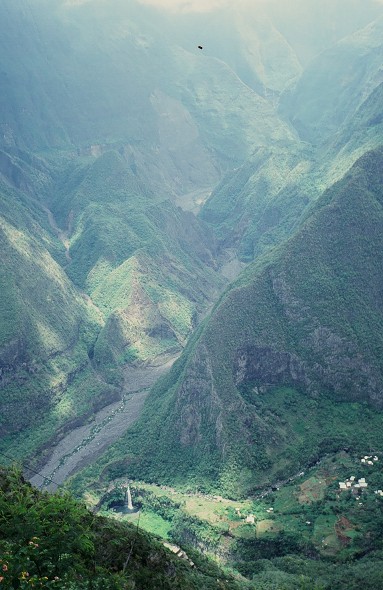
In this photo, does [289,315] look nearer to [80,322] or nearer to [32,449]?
[32,449]

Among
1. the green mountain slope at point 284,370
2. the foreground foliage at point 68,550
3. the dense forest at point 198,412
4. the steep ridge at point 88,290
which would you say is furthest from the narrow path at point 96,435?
the foreground foliage at point 68,550

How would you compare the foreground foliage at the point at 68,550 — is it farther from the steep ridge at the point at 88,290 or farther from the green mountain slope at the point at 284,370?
the steep ridge at the point at 88,290

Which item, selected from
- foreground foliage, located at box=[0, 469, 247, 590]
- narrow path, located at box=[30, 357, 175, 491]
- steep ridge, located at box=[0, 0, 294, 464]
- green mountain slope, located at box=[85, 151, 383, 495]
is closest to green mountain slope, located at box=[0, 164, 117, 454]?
steep ridge, located at box=[0, 0, 294, 464]

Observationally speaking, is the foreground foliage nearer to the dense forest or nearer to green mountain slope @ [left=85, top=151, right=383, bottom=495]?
the dense forest

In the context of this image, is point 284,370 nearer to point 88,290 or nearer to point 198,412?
point 198,412

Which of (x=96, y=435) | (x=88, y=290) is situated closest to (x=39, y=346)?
(x=96, y=435)
